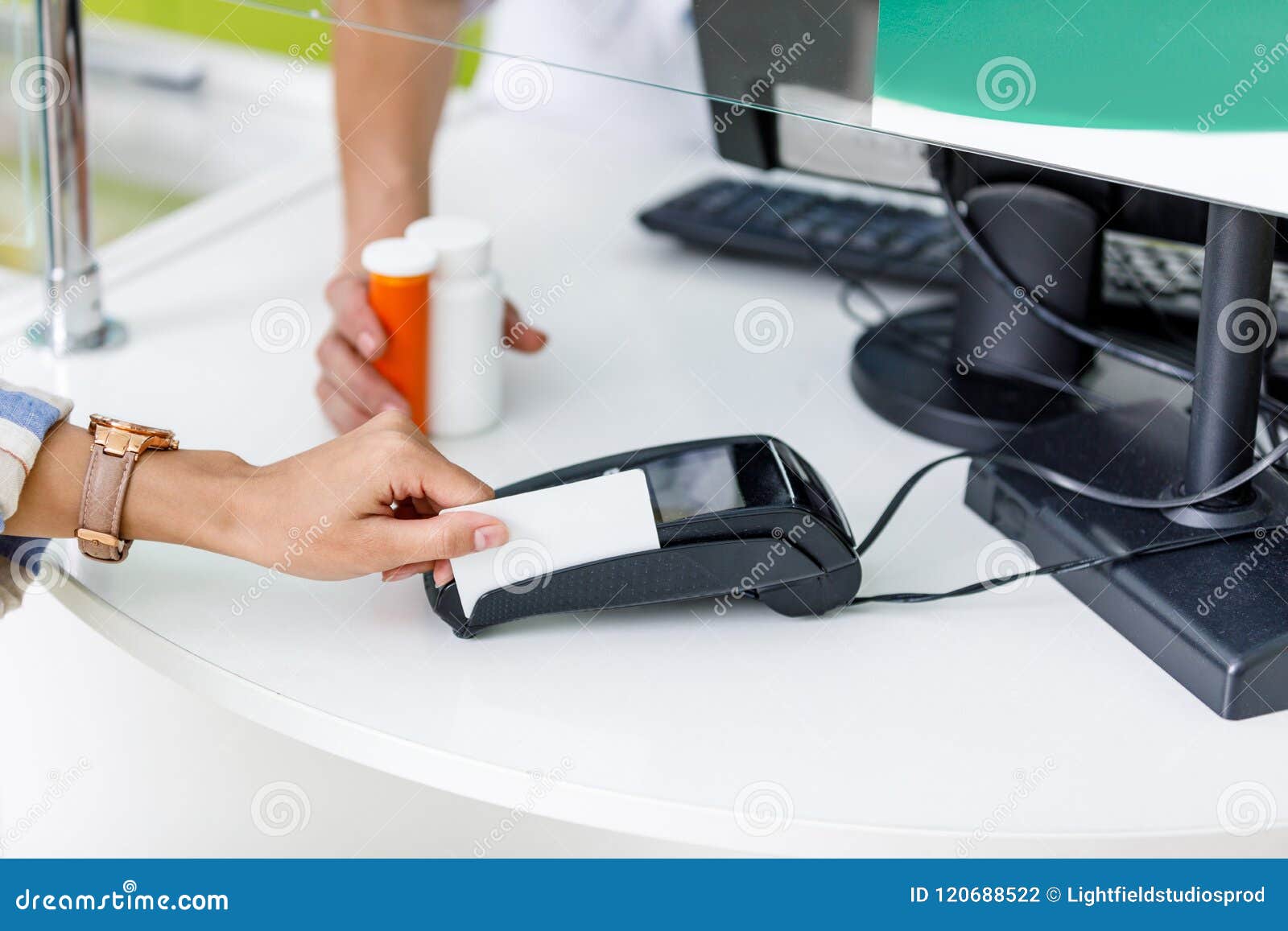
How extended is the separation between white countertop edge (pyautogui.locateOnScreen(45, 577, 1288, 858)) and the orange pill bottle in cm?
30

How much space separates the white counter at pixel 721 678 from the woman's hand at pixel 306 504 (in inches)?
1.2

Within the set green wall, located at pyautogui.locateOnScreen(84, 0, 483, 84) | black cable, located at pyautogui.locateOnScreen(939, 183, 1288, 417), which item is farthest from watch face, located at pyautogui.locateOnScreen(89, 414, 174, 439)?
green wall, located at pyautogui.locateOnScreen(84, 0, 483, 84)

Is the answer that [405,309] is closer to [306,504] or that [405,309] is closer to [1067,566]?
[306,504]

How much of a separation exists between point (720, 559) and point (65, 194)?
0.68 m

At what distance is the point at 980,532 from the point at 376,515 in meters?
0.37

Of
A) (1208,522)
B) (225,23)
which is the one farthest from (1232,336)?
(225,23)

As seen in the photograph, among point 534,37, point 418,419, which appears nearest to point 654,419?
point 418,419

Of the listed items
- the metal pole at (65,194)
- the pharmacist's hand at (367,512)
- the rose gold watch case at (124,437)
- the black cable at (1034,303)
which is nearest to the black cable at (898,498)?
the black cable at (1034,303)

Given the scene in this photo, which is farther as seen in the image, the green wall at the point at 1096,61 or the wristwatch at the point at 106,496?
the wristwatch at the point at 106,496

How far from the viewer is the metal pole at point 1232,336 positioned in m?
0.71

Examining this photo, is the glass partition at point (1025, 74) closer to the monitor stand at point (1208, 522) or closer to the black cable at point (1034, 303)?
the monitor stand at point (1208, 522)

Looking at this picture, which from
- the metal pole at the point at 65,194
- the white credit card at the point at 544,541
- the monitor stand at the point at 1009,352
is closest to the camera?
the white credit card at the point at 544,541

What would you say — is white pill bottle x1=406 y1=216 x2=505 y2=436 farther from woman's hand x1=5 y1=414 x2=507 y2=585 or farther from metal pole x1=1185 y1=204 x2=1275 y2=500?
metal pole x1=1185 y1=204 x2=1275 y2=500
